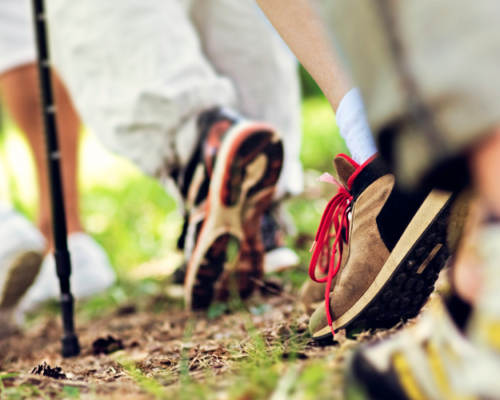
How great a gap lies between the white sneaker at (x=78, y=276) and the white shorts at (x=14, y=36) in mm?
901

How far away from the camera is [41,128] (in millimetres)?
2514

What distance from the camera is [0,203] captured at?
1.84 meters

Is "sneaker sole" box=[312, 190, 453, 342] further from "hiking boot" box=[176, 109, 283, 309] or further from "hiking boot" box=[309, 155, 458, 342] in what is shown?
"hiking boot" box=[176, 109, 283, 309]

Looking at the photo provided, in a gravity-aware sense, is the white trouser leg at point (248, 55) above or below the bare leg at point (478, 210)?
→ above

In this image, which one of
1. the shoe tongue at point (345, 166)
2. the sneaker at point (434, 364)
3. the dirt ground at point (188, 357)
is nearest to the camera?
the sneaker at point (434, 364)

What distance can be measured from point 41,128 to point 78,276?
2.77ft

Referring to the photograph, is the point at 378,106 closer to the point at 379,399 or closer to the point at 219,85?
the point at 379,399

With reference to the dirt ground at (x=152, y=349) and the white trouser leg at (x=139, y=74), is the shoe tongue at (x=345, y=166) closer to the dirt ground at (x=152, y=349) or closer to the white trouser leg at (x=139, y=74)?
the dirt ground at (x=152, y=349)

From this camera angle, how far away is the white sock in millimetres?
877

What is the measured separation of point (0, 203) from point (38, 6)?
0.83 m

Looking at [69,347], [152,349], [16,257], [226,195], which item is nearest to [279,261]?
[226,195]

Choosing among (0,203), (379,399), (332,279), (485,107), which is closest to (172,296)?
(0,203)

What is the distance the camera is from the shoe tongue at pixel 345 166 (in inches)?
35.9

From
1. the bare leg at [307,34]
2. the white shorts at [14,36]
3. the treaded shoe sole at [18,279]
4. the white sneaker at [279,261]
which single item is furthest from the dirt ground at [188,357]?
the white shorts at [14,36]
